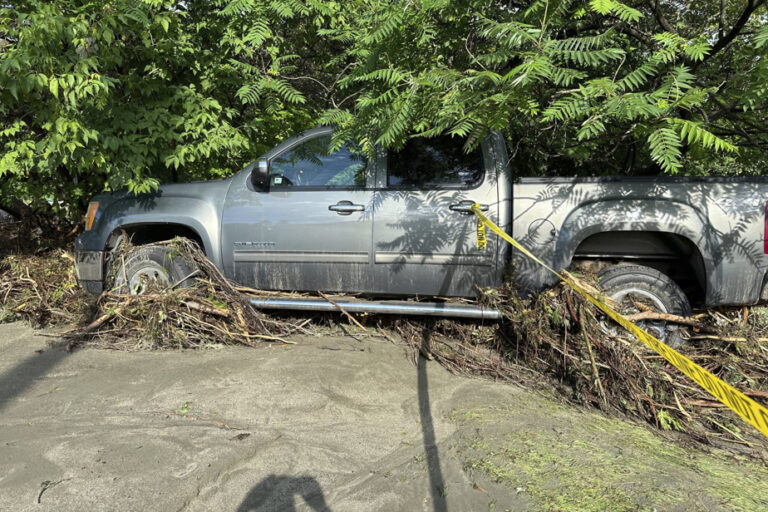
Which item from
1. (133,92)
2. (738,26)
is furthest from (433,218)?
(133,92)

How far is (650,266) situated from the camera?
4.17 m

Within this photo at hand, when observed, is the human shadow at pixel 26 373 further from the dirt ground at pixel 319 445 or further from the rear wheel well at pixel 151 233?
the rear wheel well at pixel 151 233

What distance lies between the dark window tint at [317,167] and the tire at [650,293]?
220 cm

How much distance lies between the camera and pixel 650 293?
12.6ft

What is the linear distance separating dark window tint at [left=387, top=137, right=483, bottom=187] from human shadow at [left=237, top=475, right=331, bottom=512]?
8.29ft

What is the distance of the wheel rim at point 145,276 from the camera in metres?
4.59

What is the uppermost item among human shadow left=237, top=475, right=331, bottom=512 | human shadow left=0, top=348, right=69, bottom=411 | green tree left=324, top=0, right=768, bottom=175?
green tree left=324, top=0, right=768, bottom=175

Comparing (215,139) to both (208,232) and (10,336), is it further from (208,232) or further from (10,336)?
(10,336)

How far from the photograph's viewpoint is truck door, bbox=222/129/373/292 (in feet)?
14.0

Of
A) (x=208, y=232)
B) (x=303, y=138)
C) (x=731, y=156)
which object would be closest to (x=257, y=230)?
(x=208, y=232)

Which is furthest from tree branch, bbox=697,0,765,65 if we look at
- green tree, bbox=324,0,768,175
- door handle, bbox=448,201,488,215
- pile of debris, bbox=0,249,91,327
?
pile of debris, bbox=0,249,91,327

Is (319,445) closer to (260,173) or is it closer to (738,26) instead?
(260,173)

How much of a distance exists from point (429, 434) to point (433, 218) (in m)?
1.79

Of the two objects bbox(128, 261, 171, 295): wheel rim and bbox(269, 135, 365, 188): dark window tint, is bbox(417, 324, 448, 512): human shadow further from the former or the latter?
bbox(128, 261, 171, 295): wheel rim
